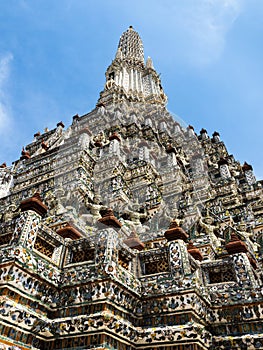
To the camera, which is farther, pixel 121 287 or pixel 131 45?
pixel 131 45

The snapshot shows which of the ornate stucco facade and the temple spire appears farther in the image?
the temple spire

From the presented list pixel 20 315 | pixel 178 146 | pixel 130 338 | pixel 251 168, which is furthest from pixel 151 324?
pixel 178 146

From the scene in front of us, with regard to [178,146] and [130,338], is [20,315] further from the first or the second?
[178,146]

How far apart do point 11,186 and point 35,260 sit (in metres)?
12.4

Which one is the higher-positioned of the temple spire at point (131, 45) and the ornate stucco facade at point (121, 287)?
A: the temple spire at point (131, 45)

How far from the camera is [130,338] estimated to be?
5.43m

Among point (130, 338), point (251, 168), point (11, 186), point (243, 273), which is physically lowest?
point (130, 338)

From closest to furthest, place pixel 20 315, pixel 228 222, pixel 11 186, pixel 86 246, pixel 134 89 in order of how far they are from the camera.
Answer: pixel 20 315 < pixel 86 246 < pixel 228 222 < pixel 11 186 < pixel 134 89

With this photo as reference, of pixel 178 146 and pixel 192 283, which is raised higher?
pixel 178 146

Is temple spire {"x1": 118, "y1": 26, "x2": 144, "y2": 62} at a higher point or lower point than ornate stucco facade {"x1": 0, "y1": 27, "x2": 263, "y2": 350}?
higher

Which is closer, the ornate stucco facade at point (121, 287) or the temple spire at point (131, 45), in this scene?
the ornate stucco facade at point (121, 287)

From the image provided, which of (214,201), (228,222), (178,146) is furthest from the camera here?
(178,146)

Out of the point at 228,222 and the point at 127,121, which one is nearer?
the point at 228,222

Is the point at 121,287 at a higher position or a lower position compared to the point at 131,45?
lower
